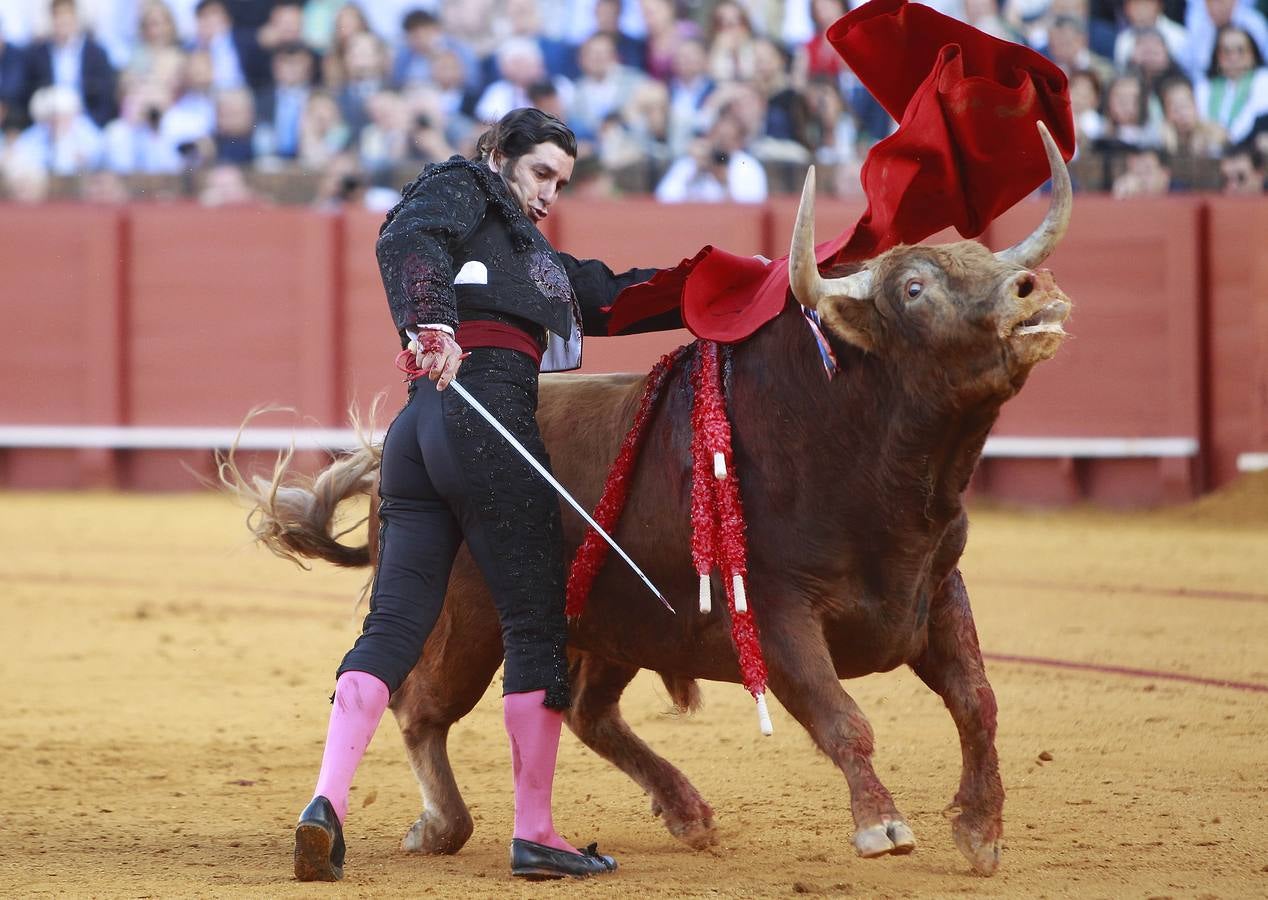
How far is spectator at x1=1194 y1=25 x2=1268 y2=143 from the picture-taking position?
30.3 ft

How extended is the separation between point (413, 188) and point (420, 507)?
1.80ft

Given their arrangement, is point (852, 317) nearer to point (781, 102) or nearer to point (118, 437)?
point (781, 102)

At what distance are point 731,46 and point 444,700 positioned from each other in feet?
24.3

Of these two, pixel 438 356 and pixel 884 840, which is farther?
pixel 438 356

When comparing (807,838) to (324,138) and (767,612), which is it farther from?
(324,138)

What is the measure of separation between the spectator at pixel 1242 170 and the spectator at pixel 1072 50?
0.78 meters

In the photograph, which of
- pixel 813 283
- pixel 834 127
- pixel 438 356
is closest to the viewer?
pixel 438 356

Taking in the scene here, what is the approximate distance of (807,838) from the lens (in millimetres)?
3322

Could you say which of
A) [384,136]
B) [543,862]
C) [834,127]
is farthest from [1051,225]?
[384,136]

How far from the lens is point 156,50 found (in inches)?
442

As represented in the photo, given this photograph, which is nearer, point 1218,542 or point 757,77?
point 1218,542

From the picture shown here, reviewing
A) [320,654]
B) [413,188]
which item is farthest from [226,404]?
[413,188]

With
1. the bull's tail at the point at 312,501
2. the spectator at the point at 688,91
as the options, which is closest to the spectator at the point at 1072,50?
the spectator at the point at 688,91

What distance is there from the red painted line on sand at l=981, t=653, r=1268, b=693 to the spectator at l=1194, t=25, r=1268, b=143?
196 inches
